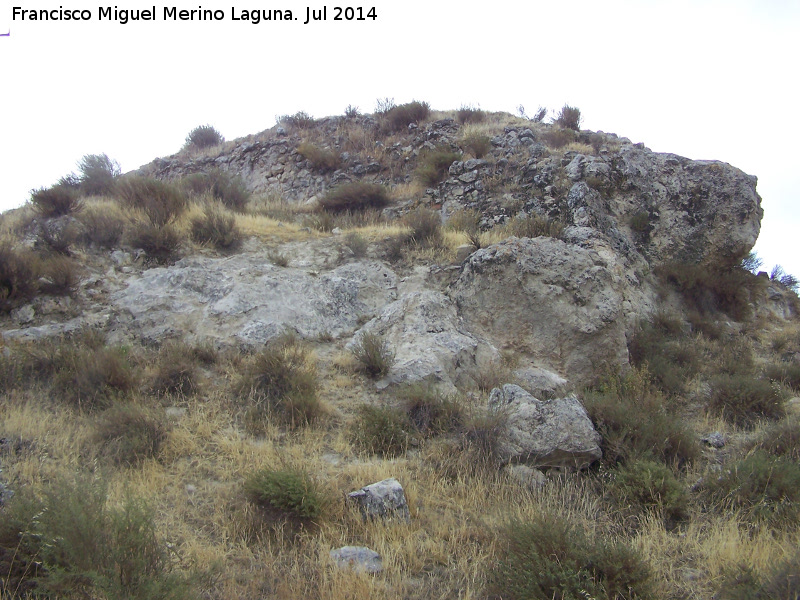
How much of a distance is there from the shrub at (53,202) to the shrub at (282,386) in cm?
543

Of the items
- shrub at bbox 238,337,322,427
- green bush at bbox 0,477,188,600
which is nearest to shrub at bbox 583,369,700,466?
shrub at bbox 238,337,322,427

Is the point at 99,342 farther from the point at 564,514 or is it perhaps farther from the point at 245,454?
the point at 564,514

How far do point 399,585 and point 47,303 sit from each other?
643 cm

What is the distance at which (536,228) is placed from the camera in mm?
9352

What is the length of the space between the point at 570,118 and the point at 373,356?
13.4 metres

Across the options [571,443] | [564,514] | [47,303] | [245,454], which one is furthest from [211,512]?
[47,303]

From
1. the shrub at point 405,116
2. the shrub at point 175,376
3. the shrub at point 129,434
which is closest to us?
the shrub at point 129,434

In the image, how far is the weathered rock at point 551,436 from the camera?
5.10 metres

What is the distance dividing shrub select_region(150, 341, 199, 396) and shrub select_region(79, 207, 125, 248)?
342 cm

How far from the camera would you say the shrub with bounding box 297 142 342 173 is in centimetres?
1566

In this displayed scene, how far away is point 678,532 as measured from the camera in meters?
4.15

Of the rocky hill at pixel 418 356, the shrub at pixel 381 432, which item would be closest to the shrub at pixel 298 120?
the rocky hill at pixel 418 356

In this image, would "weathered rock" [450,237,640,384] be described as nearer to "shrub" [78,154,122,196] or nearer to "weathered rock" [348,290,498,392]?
"weathered rock" [348,290,498,392]

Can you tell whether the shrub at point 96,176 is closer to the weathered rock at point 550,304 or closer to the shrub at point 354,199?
the shrub at point 354,199
